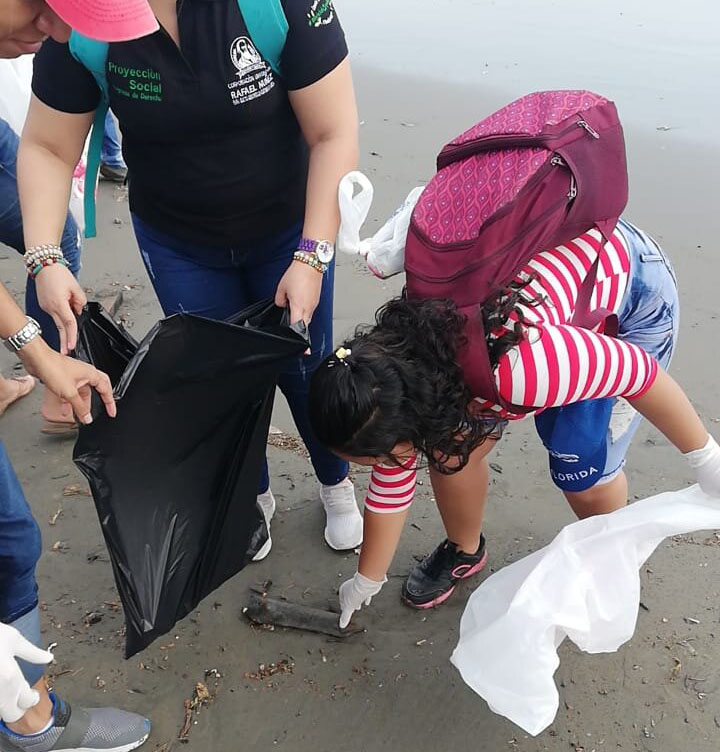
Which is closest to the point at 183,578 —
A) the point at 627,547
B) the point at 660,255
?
the point at 627,547

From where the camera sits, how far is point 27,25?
3.58 feet

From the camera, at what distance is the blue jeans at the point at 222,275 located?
1713 mm

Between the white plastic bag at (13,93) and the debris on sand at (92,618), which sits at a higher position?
the white plastic bag at (13,93)

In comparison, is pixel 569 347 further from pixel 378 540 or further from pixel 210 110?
pixel 210 110

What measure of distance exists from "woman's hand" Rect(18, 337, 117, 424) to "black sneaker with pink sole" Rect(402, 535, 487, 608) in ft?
3.18

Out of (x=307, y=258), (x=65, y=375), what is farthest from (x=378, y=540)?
(x=65, y=375)

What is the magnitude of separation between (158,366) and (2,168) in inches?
42.5

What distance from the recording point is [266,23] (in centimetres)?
141

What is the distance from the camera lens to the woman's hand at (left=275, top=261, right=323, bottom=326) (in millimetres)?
1541

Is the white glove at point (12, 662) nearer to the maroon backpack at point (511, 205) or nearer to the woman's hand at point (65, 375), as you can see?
the woman's hand at point (65, 375)

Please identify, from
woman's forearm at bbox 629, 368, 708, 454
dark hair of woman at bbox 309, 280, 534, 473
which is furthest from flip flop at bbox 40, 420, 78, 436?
woman's forearm at bbox 629, 368, 708, 454

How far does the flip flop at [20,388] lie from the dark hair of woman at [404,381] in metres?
1.64

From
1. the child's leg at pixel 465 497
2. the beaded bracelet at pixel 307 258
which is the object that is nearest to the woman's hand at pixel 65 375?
the beaded bracelet at pixel 307 258

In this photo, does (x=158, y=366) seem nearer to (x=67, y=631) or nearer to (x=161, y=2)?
(x=161, y=2)
